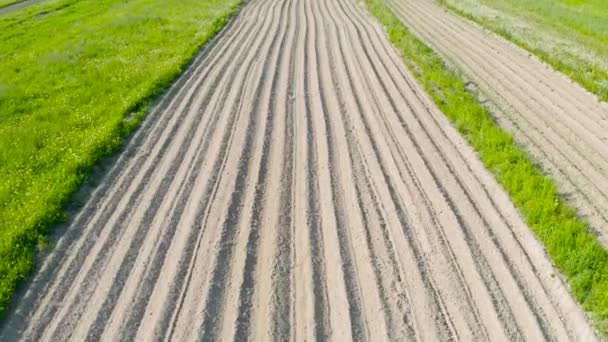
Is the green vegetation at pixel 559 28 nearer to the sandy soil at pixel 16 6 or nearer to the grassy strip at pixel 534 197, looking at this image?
the grassy strip at pixel 534 197

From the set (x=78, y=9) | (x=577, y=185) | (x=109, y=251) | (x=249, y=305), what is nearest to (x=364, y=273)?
(x=249, y=305)

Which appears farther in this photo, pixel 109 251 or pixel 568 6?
pixel 568 6

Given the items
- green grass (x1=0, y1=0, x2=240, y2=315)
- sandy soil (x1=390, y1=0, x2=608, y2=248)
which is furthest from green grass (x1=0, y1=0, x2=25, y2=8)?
sandy soil (x1=390, y1=0, x2=608, y2=248)

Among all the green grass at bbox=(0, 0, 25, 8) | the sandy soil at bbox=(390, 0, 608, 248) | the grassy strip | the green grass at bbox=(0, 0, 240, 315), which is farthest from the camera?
the green grass at bbox=(0, 0, 25, 8)

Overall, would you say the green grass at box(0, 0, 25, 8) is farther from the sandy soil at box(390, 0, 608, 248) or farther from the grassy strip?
the grassy strip

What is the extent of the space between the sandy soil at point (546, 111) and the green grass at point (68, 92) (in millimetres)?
10940

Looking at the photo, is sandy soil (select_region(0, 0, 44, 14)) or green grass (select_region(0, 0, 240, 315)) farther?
sandy soil (select_region(0, 0, 44, 14))

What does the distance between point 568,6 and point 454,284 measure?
31033mm

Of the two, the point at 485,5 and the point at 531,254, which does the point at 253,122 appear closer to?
the point at 531,254

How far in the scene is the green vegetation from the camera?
57.5 ft

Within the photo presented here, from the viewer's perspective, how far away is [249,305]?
732 centimetres

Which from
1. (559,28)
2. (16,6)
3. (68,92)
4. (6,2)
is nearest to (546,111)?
(559,28)

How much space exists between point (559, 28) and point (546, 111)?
14.2 meters

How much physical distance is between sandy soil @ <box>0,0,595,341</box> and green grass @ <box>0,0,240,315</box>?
2.49 feet
